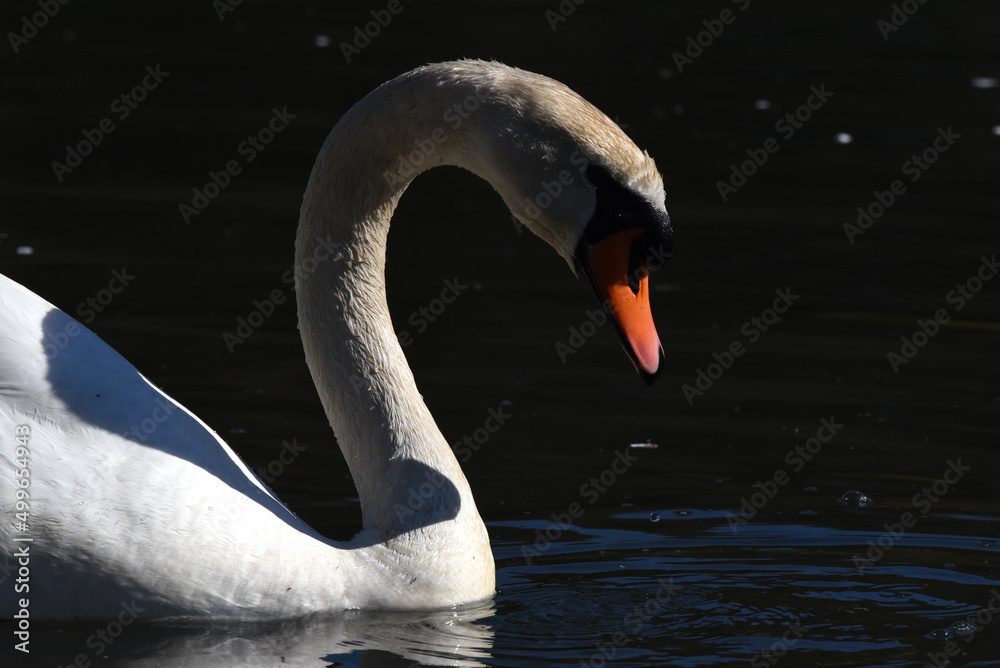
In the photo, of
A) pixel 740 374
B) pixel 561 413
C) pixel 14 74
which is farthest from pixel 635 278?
pixel 14 74

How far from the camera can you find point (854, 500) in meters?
7.10

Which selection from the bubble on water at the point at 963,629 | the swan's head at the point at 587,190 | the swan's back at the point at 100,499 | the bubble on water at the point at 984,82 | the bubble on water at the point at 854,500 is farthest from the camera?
the bubble on water at the point at 984,82

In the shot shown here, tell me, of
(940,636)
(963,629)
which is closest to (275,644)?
(940,636)

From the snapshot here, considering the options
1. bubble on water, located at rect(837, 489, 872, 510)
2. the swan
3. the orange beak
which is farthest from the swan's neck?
bubble on water, located at rect(837, 489, 872, 510)

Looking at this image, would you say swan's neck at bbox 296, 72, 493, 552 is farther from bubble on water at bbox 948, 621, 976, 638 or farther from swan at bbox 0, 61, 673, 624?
bubble on water at bbox 948, 621, 976, 638

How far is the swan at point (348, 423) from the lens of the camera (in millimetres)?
5230

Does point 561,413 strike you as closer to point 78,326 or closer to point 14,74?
point 78,326

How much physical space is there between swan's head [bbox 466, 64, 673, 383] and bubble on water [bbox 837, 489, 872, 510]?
1939 millimetres

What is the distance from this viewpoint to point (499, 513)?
695 cm

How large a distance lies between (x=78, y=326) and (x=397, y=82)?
4.51 feet

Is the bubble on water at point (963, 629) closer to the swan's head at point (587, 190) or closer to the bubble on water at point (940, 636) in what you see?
the bubble on water at point (940, 636)

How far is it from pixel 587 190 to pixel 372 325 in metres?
1.08

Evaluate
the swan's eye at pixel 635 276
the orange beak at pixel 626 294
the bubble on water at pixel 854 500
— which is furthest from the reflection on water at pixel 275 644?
the bubble on water at pixel 854 500

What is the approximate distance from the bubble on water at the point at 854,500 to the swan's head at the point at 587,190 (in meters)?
1.94
